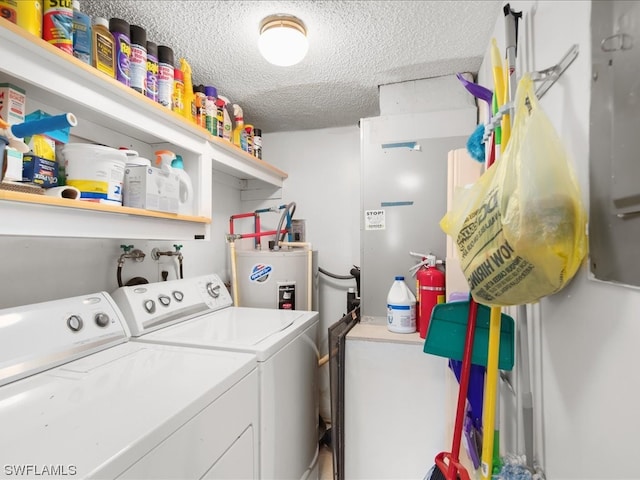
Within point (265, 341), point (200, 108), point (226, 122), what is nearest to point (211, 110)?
point (200, 108)

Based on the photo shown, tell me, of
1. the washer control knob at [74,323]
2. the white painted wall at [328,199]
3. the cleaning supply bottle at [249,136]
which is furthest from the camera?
the white painted wall at [328,199]

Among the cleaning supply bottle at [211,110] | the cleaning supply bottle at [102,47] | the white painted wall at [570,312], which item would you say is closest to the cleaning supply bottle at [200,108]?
the cleaning supply bottle at [211,110]

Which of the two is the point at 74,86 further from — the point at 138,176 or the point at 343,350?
the point at 343,350

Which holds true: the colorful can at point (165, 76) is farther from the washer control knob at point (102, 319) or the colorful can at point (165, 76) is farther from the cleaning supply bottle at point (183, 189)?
the washer control knob at point (102, 319)

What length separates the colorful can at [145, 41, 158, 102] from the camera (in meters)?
1.30

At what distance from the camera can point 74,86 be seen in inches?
40.1

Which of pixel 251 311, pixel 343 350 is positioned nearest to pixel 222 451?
pixel 343 350

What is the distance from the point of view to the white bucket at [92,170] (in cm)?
103

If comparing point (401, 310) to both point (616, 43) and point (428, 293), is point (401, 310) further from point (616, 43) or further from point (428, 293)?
point (616, 43)

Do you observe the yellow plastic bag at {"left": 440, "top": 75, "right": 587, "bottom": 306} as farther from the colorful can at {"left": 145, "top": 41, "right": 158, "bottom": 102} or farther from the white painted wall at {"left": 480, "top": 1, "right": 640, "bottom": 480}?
the colorful can at {"left": 145, "top": 41, "right": 158, "bottom": 102}

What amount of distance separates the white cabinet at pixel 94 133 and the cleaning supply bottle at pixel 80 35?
0.27ft

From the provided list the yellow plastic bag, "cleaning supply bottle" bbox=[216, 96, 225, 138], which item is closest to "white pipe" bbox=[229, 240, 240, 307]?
"cleaning supply bottle" bbox=[216, 96, 225, 138]

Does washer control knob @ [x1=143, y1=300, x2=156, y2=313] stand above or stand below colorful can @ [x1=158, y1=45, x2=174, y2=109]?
below

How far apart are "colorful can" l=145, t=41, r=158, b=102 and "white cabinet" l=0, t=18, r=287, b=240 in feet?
0.27
